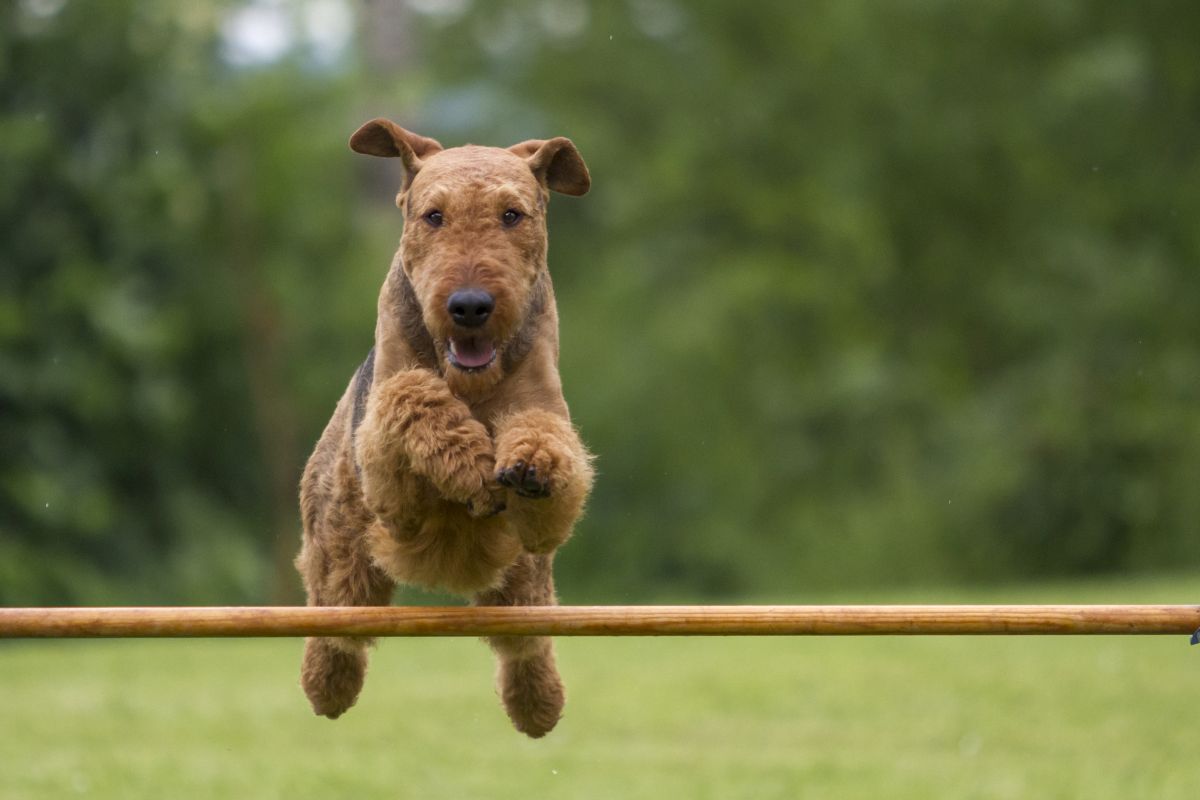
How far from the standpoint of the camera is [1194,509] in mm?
18953

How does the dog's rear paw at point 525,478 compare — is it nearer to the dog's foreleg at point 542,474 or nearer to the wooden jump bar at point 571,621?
the dog's foreleg at point 542,474

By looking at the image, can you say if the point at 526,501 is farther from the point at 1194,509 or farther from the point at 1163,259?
the point at 1163,259

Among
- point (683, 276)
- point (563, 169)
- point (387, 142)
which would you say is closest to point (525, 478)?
point (563, 169)

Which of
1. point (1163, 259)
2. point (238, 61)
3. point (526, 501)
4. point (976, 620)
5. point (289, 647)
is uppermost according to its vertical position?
point (238, 61)

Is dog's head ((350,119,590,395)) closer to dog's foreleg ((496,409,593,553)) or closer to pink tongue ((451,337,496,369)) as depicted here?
pink tongue ((451,337,496,369))

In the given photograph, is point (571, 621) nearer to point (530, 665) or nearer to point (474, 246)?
point (530, 665)

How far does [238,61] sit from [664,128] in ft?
24.1

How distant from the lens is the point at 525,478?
11.8 ft

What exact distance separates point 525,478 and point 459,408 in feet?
1.05

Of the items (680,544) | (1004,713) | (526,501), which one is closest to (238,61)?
(680,544)

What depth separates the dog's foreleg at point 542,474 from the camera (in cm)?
361

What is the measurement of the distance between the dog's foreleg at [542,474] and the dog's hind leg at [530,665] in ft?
1.93

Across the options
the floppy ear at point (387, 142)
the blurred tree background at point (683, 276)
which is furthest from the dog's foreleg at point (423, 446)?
the blurred tree background at point (683, 276)

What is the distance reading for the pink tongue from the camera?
12.5 ft
